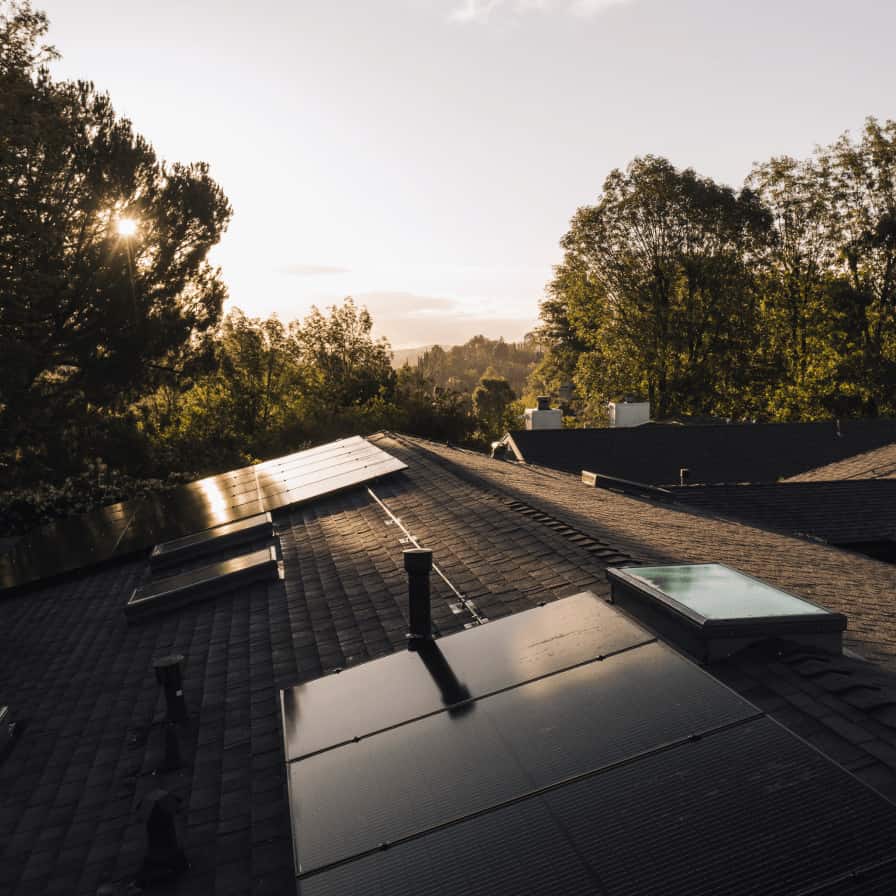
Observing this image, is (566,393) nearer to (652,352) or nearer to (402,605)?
(652,352)

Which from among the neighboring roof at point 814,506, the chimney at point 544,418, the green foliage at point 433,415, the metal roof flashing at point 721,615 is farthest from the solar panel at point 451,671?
the green foliage at point 433,415

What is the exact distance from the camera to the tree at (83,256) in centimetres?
2227

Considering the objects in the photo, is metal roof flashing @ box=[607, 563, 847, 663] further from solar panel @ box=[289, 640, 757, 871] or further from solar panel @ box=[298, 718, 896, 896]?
solar panel @ box=[298, 718, 896, 896]

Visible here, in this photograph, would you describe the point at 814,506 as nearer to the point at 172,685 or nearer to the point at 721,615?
the point at 721,615

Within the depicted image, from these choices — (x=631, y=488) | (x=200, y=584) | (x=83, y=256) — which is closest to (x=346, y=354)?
(x=83, y=256)

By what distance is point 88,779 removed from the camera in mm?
5566

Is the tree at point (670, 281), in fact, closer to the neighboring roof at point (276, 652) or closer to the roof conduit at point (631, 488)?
the roof conduit at point (631, 488)

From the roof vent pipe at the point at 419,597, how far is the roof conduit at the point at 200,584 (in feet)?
13.8

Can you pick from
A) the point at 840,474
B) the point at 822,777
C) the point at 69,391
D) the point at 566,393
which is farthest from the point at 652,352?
the point at 822,777

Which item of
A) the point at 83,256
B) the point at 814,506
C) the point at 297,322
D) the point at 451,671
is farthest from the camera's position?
the point at 297,322

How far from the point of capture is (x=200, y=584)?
9109mm

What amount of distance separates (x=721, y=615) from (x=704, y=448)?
85.5 feet

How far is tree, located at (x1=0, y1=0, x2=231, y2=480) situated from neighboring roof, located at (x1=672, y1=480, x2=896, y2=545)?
20941mm

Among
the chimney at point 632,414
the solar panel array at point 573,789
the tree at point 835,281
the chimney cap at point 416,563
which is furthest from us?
the tree at point 835,281
